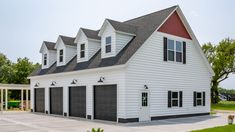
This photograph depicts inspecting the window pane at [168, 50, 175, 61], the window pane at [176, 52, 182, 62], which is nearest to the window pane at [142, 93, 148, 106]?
the window pane at [168, 50, 175, 61]

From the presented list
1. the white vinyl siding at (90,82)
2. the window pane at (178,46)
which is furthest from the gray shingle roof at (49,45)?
the window pane at (178,46)

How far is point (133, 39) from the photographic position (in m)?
20.7

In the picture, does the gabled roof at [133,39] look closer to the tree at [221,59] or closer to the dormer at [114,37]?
the dormer at [114,37]

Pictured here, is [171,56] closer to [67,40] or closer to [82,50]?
[82,50]

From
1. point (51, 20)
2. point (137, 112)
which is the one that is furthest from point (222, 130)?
point (51, 20)

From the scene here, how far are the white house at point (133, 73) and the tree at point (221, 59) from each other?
20.9 metres

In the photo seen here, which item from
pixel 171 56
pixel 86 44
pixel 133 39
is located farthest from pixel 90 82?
pixel 171 56

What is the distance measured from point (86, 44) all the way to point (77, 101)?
4439mm

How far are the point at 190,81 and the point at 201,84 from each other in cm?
186

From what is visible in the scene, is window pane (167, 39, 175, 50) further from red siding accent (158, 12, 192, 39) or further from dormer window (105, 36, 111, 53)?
→ dormer window (105, 36, 111, 53)

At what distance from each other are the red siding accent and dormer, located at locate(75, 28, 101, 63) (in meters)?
5.21

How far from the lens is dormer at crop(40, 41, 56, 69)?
29.0 metres

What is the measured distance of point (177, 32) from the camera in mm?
22703

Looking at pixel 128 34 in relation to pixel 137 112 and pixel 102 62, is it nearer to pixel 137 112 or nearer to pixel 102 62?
pixel 102 62
